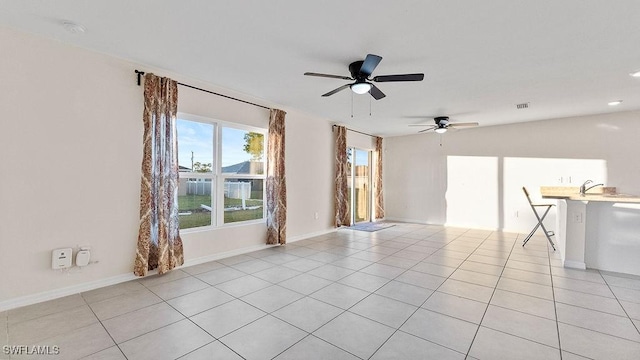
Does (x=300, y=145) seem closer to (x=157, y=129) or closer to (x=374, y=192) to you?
(x=157, y=129)

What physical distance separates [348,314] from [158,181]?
2.68 m

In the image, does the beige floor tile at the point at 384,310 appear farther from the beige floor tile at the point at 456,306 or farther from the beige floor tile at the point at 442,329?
the beige floor tile at the point at 456,306

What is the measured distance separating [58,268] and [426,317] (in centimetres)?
354

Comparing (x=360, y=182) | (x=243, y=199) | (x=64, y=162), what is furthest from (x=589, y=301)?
(x=64, y=162)

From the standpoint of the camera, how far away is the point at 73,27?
2412 mm

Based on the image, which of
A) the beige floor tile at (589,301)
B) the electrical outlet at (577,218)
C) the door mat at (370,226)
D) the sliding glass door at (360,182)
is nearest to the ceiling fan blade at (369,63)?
the beige floor tile at (589,301)

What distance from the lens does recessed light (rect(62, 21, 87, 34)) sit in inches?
93.2

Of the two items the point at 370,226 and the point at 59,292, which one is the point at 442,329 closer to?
the point at 59,292

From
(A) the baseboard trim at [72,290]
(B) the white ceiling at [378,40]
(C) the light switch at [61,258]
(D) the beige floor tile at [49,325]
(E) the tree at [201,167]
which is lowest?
(D) the beige floor tile at [49,325]

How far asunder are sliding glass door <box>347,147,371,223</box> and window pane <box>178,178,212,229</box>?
3.79 meters

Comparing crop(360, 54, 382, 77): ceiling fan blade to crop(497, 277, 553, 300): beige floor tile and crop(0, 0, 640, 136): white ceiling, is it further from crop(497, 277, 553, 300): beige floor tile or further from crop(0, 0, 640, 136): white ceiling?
crop(497, 277, 553, 300): beige floor tile

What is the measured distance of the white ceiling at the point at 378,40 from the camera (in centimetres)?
213

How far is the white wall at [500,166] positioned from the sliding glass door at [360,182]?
0.74 metres

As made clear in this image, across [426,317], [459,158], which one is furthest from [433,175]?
[426,317]
